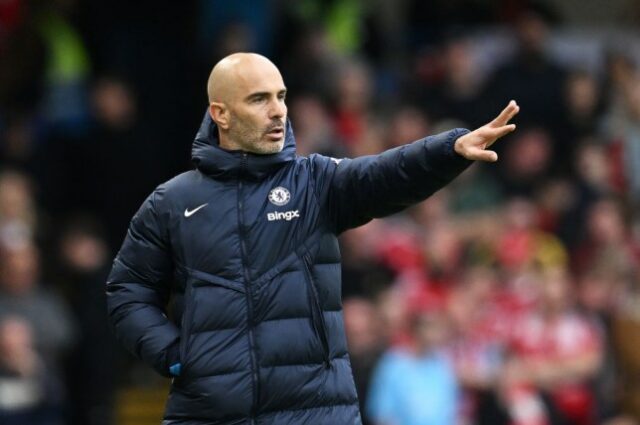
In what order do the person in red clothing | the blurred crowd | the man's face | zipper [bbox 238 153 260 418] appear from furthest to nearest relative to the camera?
the person in red clothing
the blurred crowd
the man's face
zipper [bbox 238 153 260 418]

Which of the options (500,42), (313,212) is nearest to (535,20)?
(500,42)

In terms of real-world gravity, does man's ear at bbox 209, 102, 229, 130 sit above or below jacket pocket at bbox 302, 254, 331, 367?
above

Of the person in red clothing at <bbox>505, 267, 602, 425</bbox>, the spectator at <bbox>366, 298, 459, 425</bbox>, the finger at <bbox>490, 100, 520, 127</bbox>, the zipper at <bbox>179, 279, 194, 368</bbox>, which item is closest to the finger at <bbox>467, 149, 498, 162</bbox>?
the finger at <bbox>490, 100, 520, 127</bbox>

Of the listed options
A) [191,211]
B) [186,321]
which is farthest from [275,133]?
[186,321]

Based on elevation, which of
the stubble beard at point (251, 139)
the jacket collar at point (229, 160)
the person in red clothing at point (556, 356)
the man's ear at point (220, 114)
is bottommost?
the person in red clothing at point (556, 356)

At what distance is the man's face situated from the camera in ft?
18.4

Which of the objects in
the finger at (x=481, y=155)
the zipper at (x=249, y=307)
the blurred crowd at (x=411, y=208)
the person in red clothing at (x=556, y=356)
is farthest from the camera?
the person in red clothing at (x=556, y=356)

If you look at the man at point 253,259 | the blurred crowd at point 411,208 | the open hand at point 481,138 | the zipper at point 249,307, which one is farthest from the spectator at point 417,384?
the open hand at point 481,138

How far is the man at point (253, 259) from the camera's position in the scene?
552cm

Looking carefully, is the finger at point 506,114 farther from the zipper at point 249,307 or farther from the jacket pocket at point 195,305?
the jacket pocket at point 195,305

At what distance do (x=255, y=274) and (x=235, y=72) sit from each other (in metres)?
0.69

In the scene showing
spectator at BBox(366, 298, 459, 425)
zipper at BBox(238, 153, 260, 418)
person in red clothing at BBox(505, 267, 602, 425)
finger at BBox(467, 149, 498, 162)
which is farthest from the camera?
person in red clothing at BBox(505, 267, 602, 425)

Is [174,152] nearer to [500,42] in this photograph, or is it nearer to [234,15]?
[234,15]

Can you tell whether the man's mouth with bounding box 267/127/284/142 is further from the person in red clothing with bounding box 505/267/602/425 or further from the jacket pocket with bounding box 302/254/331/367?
the person in red clothing with bounding box 505/267/602/425
